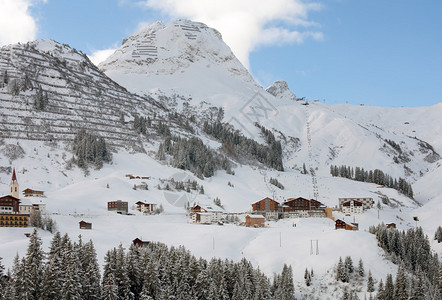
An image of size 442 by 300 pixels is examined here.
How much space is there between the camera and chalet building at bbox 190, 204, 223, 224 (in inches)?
4316

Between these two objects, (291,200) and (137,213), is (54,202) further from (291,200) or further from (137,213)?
(291,200)

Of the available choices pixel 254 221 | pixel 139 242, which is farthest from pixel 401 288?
pixel 254 221

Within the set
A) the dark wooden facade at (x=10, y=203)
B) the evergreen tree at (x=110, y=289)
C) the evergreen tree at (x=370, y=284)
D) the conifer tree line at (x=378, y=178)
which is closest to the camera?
the evergreen tree at (x=110, y=289)

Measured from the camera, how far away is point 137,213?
113062 mm

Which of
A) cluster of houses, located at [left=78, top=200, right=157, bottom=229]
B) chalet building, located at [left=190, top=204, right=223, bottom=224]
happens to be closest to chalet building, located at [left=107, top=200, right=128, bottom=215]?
cluster of houses, located at [left=78, top=200, right=157, bottom=229]

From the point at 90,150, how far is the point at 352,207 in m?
80.2

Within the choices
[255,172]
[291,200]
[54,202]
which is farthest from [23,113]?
[291,200]

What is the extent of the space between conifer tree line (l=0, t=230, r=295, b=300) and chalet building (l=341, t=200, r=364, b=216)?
54990mm

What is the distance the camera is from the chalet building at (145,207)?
11538 cm

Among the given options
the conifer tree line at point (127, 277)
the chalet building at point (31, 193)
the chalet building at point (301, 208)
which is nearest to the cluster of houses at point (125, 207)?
the chalet building at point (31, 193)

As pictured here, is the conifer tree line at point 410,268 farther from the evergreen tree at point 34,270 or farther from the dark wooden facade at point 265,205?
the evergreen tree at point 34,270

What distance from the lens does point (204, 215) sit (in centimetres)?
11000

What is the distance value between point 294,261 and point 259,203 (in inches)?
1838

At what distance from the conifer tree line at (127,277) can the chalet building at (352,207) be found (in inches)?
2165
